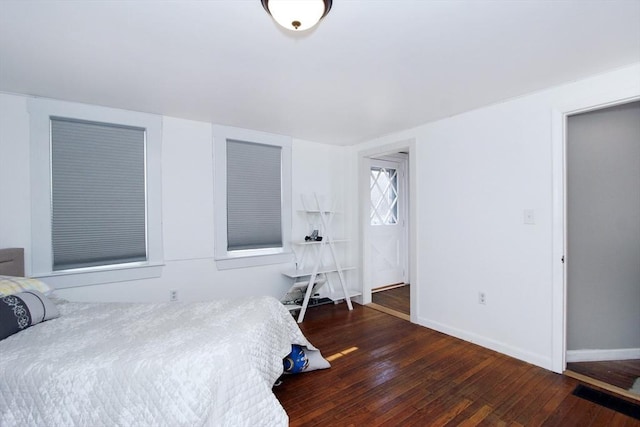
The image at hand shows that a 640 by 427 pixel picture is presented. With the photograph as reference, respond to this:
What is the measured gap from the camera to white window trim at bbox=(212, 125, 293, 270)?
10.7ft

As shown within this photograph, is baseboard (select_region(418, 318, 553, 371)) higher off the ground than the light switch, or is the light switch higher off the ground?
the light switch

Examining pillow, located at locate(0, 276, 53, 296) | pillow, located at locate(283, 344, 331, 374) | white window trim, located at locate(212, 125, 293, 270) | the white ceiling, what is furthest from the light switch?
pillow, located at locate(0, 276, 53, 296)

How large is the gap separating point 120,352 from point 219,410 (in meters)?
0.56

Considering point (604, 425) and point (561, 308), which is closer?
point (604, 425)

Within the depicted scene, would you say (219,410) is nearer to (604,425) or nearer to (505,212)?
(604,425)

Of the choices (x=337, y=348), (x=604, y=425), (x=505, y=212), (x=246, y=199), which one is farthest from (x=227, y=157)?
(x=604, y=425)

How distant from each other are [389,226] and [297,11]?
12.9 ft

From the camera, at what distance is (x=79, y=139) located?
2.64 metres

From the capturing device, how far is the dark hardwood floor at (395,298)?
387cm

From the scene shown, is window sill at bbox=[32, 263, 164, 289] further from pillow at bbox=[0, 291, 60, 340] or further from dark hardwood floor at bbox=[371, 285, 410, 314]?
dark hardwood floor at bbox=[371, 285, 410, 314]

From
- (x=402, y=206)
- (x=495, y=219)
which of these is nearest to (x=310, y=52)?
(x=495, y=219)

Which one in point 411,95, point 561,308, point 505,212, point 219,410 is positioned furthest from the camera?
point 505,212

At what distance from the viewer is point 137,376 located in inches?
51.3

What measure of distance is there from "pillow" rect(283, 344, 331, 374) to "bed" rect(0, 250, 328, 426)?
526 mm
